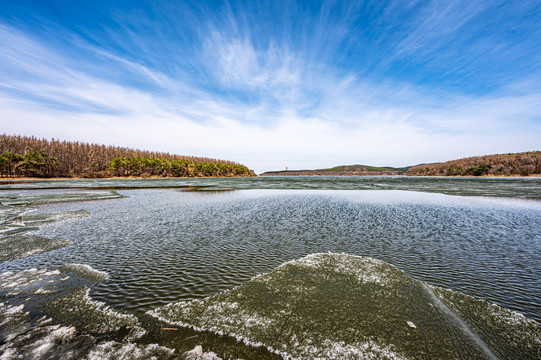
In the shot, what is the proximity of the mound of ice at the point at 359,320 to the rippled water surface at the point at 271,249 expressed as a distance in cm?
100

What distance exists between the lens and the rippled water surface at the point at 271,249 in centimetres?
823

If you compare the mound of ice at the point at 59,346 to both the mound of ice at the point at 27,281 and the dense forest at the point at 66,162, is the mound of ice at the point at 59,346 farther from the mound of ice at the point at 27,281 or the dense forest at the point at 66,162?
the dense forest at the point at 66,162

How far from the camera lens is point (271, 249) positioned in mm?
12602

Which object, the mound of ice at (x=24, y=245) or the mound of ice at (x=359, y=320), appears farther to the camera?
the mound of ice at (x=24, y=245)

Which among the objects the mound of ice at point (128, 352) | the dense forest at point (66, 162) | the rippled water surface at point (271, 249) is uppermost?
the dense forest at point (66, 162)

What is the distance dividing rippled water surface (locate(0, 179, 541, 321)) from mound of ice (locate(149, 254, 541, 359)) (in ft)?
3.30

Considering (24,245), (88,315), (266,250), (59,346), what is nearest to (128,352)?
(59,346)

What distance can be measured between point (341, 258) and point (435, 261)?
14.2ft

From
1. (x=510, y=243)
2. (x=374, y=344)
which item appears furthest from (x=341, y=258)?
(x=510, y=243)

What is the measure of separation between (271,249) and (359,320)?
6791 millimetres

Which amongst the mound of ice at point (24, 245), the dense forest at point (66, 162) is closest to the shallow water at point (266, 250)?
the mound of ice at point (24, 245)

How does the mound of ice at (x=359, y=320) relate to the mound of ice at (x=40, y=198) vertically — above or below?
below

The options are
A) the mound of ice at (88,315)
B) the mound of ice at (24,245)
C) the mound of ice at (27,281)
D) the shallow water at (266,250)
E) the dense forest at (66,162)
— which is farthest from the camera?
the dense forest at (66,162)

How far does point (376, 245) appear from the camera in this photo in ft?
43.6
